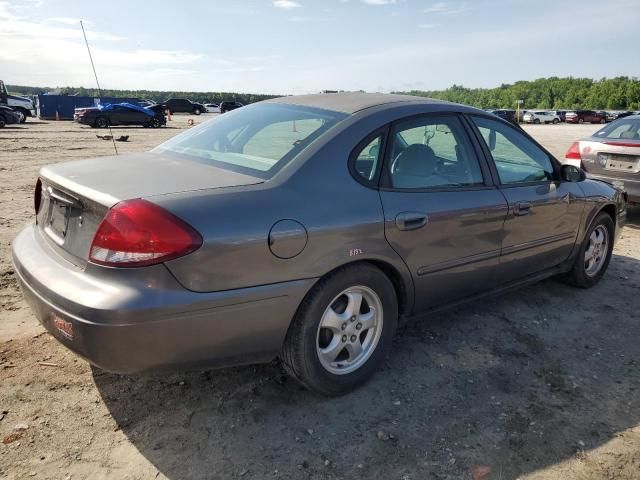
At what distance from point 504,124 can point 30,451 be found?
351 centimetres

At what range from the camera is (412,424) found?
103 inches

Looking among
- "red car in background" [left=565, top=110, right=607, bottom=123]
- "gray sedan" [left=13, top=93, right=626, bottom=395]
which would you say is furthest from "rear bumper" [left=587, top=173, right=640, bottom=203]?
"red car in background" [left=565, top=110, right=607, bottom=123]

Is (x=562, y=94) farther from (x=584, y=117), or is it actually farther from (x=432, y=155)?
(x=432, y=155)

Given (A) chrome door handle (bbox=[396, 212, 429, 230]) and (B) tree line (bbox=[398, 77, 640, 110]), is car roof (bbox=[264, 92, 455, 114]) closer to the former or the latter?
(A) chrome door handle (bbox=[396, 212, 429, 230])

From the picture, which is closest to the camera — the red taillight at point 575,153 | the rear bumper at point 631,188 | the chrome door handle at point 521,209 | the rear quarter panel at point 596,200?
the chrome door handle at point 521,209

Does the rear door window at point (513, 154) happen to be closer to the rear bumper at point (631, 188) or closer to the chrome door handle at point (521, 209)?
the chrome door handle at point (521, 209)

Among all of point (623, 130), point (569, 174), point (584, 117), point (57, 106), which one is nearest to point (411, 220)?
point (569, 174)

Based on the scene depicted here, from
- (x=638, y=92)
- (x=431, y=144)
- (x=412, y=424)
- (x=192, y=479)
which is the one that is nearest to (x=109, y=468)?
(x=192, y=479)

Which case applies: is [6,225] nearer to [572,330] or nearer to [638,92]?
[572,330]

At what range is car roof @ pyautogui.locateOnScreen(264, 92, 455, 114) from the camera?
3068 millimetres

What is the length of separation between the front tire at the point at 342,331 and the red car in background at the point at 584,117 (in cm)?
6142

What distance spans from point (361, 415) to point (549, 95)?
121873mm

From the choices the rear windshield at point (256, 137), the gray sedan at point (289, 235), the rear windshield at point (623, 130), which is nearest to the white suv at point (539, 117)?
the rear windshield at point (623, 130)

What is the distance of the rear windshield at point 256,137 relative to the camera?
2723 mm
